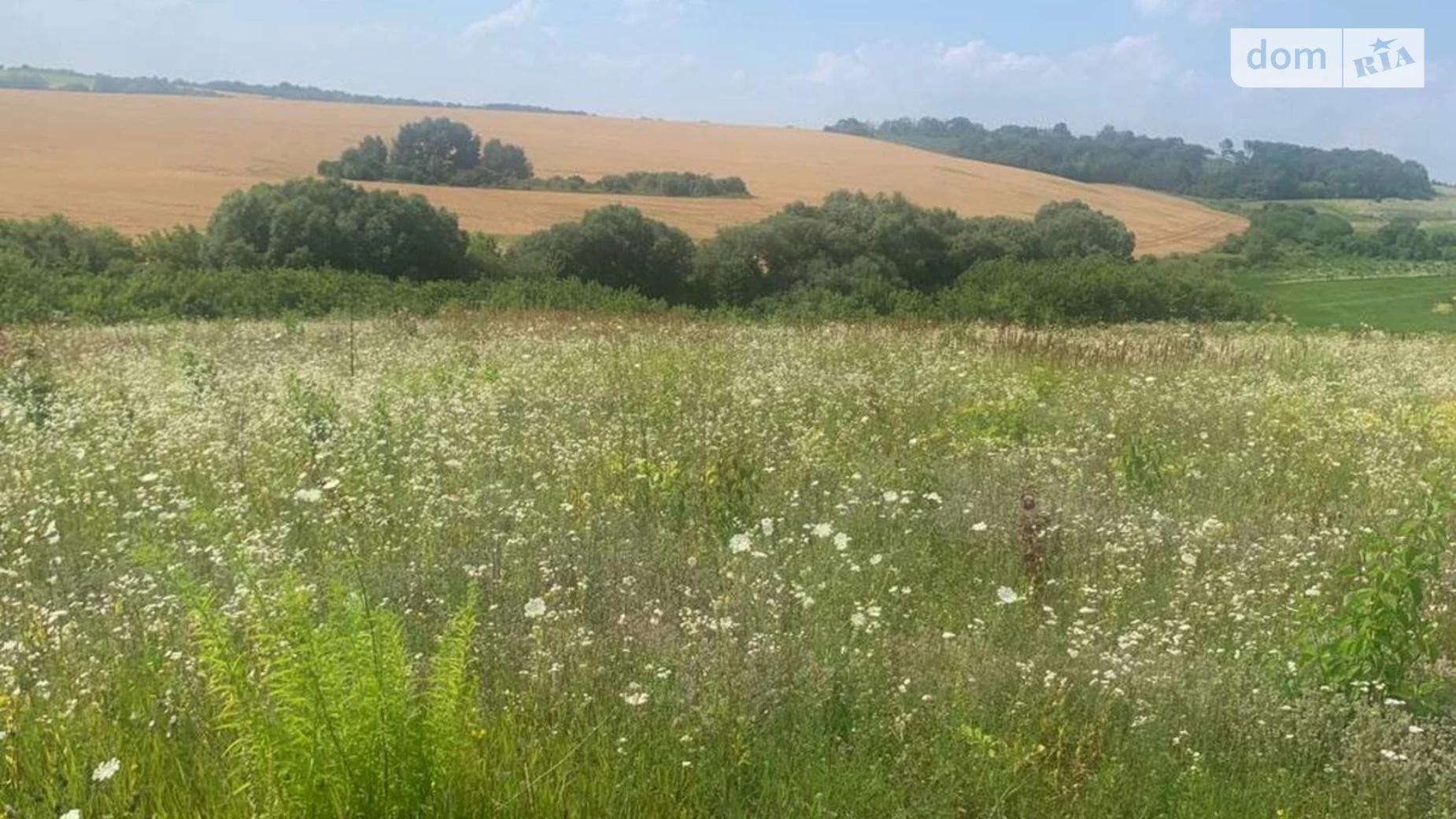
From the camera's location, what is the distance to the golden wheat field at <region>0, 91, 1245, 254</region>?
43.2 meters

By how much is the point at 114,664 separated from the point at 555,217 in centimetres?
4282

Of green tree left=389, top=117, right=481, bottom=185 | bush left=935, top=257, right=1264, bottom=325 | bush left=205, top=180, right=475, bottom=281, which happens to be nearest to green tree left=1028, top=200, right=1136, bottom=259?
bush left=935, top=257, right=1264, bottom=325

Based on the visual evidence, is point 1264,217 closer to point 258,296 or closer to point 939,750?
point 258,296

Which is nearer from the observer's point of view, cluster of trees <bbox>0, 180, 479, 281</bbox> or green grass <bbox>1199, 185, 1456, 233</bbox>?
cluster of trees <bbox>0, 180, 479, 281</bbox>

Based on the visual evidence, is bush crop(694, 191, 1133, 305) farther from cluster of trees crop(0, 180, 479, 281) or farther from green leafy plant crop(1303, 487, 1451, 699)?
green leafy plant crop(1303, 487, 1451, 699)

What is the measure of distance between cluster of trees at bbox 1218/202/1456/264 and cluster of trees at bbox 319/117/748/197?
2771 centimetres

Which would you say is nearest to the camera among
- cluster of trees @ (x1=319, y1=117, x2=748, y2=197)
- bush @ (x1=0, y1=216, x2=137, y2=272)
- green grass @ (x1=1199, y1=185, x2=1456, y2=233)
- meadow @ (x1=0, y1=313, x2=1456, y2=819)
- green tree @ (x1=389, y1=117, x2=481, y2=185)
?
meadow @ (x1=0, y1=313, x2=1456, y2=819)

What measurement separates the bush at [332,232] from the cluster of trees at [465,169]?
87.6 feet

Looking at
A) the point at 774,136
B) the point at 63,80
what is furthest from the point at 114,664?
the point at 63,80

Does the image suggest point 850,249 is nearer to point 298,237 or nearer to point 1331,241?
point 298,237

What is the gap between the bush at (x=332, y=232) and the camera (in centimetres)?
2856

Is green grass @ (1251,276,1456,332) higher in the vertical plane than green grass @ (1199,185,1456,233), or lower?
lower

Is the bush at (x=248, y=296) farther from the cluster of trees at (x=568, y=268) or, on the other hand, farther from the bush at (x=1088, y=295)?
the bush at (x=1088, y=295)

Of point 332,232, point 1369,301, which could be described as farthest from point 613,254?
point 1369,301
